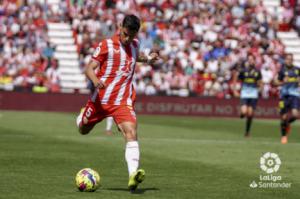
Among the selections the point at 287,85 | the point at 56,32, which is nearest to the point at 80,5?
the point at 56,32

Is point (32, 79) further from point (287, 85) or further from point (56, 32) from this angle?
point (287, 85)

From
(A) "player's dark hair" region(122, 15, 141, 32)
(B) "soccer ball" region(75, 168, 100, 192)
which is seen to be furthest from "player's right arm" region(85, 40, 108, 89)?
(B) "soccer ball" region(75, 168, 100, 192)

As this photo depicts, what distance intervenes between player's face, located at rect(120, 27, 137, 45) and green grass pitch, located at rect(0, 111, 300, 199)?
212cm

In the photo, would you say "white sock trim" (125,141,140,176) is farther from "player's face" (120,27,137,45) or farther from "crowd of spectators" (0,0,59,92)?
"crowd of spectators" (0,0,59,92)

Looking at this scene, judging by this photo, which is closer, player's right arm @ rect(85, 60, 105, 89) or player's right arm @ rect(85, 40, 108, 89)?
player's right arm @ rect(85, 60, 105, 89)

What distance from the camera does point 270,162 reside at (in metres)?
17.6

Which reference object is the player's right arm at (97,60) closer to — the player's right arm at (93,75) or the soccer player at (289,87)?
the player's right arm at (93,75)

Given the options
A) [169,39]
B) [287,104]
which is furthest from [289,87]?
[169,39]

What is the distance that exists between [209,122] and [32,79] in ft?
29.2

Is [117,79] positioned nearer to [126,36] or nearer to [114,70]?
[114,70]

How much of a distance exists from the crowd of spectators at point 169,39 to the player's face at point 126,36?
86.9ft

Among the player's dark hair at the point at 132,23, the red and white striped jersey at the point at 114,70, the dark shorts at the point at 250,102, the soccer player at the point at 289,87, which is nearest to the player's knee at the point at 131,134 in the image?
the red and white striped jersey at the point at 114,70

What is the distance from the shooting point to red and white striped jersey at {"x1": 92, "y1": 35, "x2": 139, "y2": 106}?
13.0m

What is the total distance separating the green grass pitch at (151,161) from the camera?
12391 millimetres
